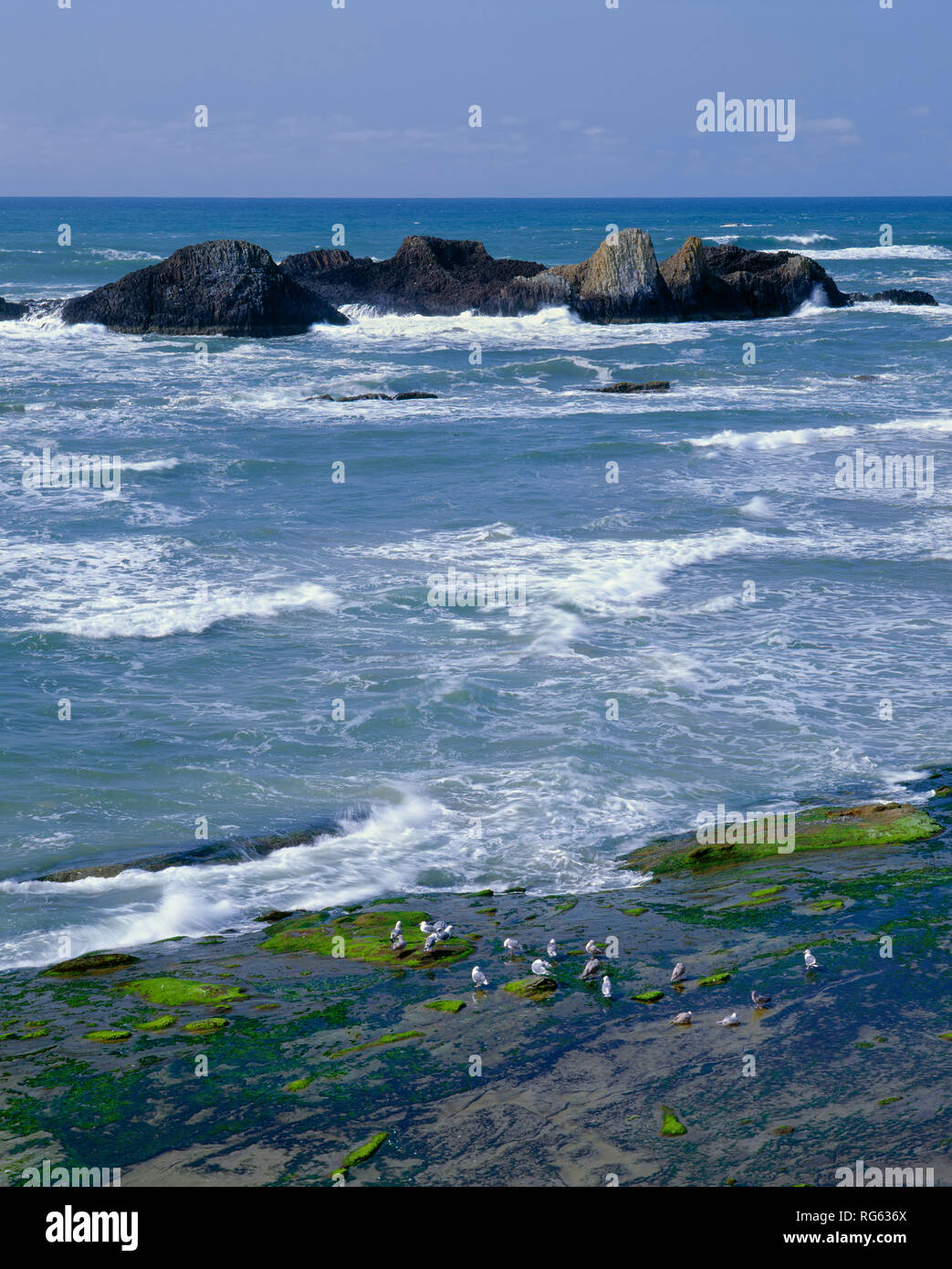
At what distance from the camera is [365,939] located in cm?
1008

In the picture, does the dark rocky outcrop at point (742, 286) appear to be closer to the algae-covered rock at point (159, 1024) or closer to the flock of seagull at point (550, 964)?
the flock of seagull at point (550, 964)

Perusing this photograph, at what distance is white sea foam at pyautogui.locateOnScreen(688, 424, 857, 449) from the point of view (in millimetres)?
31797

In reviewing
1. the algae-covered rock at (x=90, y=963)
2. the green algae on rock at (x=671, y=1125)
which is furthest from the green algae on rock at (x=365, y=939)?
the green algae on rock at (x=671, y=1125)

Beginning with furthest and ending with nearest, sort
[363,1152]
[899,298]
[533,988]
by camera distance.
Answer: [899,298], [533,988], [363,1152]

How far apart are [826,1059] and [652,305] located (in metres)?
49.9

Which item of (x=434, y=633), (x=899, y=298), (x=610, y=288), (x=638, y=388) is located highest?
(x=899, y=298)

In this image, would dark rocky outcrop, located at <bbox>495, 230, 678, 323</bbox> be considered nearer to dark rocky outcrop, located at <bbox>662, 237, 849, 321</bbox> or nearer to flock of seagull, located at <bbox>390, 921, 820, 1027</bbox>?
dark rocky outcrop, located at <bbox>662, 237, 849, 321</bbox>

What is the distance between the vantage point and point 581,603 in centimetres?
1936

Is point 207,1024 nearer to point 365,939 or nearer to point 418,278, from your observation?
point 365,939

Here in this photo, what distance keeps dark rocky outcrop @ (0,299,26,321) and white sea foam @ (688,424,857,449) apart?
113 ft

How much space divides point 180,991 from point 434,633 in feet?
31.1

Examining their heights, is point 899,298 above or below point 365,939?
above

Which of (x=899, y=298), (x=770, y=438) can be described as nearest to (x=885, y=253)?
(x=899, y=298)
